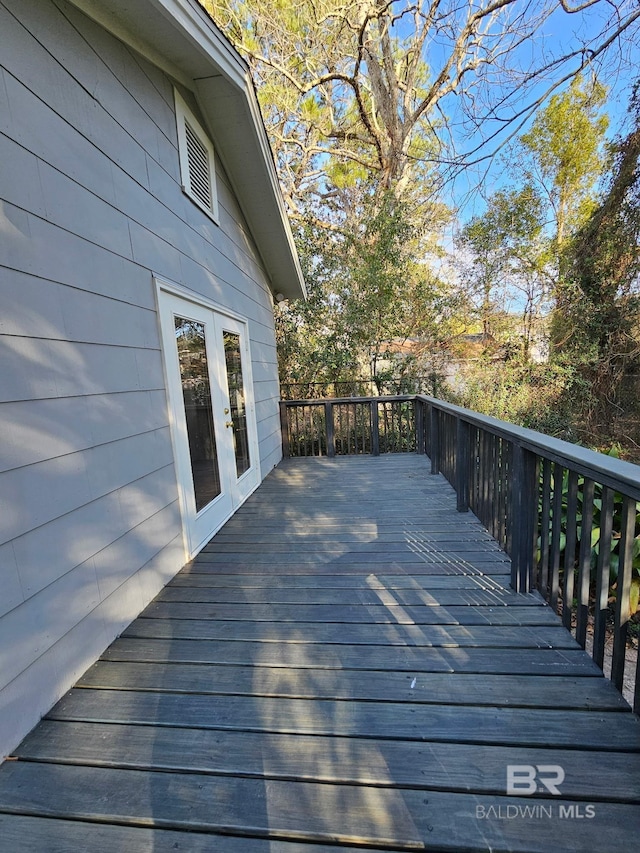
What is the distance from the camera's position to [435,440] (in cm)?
465

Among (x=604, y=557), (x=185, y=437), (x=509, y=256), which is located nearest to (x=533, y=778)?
(x=604, y=557)

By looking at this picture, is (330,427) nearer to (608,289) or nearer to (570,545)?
(570,545)

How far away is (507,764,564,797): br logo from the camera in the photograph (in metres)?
1.12

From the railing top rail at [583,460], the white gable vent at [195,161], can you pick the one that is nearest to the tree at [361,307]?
the white gable vent at [195,161]

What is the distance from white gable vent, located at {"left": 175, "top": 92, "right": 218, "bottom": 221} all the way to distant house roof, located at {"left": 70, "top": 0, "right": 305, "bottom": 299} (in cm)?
18

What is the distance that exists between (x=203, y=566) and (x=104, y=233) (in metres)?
2.04

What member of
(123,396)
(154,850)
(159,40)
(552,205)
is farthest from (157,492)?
(552,205)

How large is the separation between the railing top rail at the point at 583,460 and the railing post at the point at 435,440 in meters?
2.20

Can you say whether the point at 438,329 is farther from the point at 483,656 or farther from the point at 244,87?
the point at 483,656

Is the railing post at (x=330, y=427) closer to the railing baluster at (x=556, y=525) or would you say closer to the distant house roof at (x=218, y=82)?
the distant house roof at (x=218, y=82)

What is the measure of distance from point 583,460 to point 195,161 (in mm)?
3536

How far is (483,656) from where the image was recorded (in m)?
1.65

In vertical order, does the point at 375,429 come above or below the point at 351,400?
below

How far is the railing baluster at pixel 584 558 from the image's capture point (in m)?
1.52
